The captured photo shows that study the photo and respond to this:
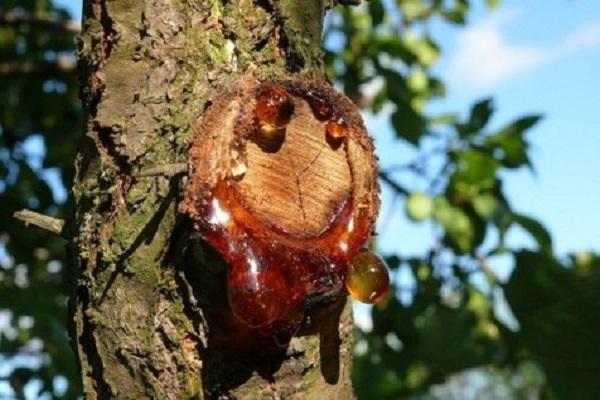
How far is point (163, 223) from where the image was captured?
2.66ft

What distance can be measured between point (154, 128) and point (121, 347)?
0.59 ft

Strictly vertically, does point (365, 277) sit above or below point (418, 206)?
above

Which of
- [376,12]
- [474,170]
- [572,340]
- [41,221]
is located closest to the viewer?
[41,221]

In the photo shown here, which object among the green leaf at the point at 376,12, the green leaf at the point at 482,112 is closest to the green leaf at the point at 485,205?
the green leaf at the point at 482,112

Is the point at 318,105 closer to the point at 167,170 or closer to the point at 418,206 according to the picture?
the point at 167,170

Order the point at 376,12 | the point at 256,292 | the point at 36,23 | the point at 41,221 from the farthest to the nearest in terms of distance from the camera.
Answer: the point at 36,23, the point at 376,12, the point at 41,221, the point at 256,292

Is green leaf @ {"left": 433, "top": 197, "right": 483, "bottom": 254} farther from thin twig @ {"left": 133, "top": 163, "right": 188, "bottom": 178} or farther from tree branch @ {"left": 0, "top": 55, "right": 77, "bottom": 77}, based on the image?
thin twig @ {"left": 133, "top": 163, "right": 188, "bottom": 178}

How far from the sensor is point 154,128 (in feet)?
2.74

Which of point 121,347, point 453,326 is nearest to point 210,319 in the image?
point 121,347

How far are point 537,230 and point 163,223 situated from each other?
4.73 feet

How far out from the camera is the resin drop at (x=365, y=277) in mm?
816

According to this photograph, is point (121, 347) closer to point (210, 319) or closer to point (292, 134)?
point (210, 319)

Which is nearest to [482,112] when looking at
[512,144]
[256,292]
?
[512,144]

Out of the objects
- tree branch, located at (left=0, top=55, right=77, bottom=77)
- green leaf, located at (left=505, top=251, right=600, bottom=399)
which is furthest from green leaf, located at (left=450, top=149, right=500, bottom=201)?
tree branch, located at (left=0, top=55, right=77, bottom=77)
